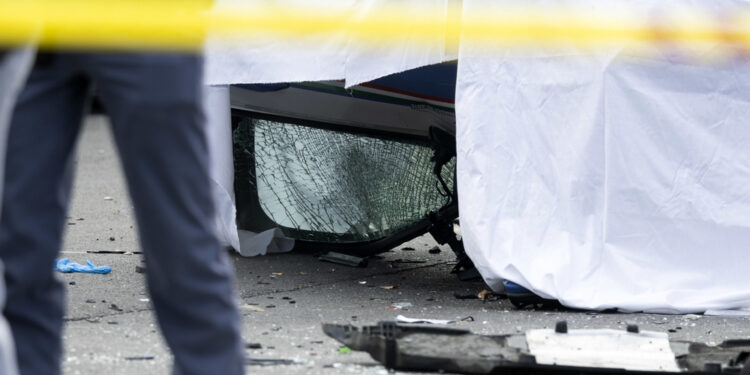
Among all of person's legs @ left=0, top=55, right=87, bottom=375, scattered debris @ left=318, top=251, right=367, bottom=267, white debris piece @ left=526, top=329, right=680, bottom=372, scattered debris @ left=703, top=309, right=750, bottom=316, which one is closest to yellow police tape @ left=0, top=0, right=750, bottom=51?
scattered debris @ left=703, top=309, right=750, bottom=316

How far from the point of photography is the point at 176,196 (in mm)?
2127

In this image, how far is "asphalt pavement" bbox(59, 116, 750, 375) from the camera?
3725 millimetres

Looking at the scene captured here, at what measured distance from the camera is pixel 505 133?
15.5 feet

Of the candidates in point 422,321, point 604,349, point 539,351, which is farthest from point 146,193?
point 422,321

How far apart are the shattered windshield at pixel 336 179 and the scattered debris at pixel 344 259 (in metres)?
0.16

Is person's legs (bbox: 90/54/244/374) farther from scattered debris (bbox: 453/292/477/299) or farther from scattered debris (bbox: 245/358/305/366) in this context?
scattered debris (bbox: 453/292/477/299)

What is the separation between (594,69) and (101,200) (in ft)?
16.5

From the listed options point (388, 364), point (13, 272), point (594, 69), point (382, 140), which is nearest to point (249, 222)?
point (382, 140)

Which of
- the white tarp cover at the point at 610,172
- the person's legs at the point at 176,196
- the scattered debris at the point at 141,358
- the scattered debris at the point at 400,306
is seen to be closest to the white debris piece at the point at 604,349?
the white tarp cover at the point at 610,172

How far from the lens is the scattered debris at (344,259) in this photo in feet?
19.9

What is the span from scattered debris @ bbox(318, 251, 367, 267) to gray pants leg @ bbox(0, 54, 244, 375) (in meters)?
3.72

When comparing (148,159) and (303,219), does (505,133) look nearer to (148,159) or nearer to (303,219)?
(303,219)

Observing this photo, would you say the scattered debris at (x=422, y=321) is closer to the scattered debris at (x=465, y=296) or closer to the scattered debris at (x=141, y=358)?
the scattered debris at (x=465, y=296)

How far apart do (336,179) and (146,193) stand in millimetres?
4163
